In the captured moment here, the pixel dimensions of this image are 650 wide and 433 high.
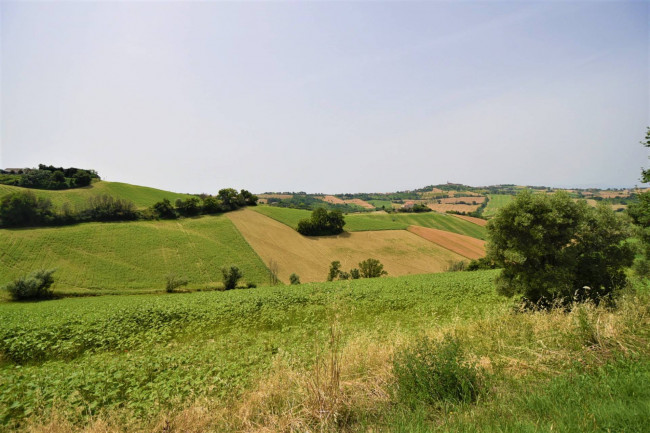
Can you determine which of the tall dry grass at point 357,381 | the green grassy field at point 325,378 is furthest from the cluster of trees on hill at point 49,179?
the tall dry grass at point 357,381

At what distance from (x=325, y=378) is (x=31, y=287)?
43931mm

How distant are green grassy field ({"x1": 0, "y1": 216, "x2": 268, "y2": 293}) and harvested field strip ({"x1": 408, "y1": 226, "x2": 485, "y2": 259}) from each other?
152 feet

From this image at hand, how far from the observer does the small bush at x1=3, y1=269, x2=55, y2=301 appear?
3097 cm

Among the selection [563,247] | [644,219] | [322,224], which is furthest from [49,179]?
[644,219]

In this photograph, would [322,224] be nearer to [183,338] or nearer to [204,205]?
[204,205]

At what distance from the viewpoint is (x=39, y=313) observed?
19391 millimetres

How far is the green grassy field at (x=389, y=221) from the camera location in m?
80.7

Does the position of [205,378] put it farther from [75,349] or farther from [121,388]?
[75,349]

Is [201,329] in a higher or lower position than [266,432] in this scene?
lower

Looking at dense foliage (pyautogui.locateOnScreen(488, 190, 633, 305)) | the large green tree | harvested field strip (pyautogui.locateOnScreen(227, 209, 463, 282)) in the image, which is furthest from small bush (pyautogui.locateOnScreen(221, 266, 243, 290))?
the large green tree

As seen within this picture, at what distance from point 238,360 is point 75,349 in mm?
10247

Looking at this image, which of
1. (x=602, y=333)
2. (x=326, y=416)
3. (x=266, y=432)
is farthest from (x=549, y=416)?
(x=266, y=432)

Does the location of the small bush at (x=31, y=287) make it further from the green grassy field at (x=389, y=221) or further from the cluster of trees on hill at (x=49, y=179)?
the cluster of trees on hill at (x=49, y=179)

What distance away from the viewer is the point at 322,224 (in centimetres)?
7200
